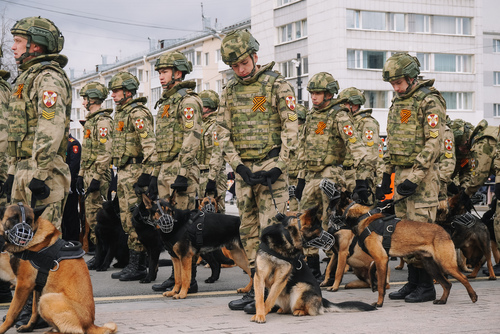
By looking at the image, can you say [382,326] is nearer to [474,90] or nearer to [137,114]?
[137,114]

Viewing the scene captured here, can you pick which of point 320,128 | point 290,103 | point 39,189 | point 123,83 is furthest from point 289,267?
point 123,83

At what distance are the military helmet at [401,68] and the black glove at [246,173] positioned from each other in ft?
7.64

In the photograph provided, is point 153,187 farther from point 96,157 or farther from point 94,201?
point 96,157

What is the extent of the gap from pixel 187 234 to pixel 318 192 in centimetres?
209

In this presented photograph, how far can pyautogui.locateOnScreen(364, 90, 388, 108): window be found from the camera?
163 feet

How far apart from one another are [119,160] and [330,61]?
130 ft

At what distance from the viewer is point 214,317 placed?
643cm

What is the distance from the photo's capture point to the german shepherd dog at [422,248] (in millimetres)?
7301

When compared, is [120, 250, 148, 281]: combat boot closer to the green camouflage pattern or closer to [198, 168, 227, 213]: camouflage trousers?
[198, 168, 227, 213]: camouflage trousers

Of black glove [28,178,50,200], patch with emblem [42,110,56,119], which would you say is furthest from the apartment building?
black glove [28,178,50,200]

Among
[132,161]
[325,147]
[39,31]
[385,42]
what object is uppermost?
[385,42]

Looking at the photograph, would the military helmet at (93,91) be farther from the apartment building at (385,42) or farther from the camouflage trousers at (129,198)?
the apartment building at (385,42)

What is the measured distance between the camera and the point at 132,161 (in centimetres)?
970

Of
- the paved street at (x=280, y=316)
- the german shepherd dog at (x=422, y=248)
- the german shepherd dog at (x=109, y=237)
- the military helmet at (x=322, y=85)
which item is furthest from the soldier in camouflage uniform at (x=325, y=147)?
the german shepherd dog at (x=109, y=237)
